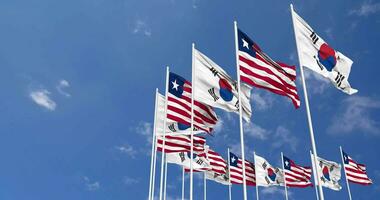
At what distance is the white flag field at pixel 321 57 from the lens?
15.8m

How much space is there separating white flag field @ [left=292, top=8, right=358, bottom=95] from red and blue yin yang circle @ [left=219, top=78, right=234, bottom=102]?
157 inches

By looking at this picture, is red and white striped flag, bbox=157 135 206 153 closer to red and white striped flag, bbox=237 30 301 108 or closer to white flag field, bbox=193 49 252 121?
white flag field, bbox=193 49 252 121

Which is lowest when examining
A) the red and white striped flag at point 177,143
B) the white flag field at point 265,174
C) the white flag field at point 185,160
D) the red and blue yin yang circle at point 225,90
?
the red and white striped flag at point 177,143

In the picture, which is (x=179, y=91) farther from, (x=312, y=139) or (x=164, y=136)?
(x=312, y=139)

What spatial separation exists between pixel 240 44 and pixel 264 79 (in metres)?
1.90

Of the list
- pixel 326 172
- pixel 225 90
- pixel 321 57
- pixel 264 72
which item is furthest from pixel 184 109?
pixel 326 172

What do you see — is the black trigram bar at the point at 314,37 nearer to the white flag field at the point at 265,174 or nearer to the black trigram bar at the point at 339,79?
the black trigram bar at the point at 339,79

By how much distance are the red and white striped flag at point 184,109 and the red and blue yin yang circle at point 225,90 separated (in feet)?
6.86

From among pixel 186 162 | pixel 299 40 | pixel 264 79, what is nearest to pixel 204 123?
pixel 264 79

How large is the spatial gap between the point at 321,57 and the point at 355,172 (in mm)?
25277

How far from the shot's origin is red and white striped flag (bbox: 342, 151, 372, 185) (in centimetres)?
3683

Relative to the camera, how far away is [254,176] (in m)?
35.6

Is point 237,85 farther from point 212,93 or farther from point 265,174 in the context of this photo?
point 265,174

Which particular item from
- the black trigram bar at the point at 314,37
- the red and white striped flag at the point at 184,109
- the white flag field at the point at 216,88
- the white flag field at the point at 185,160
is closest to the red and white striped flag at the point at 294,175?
the white flag field at the point at 185,160
